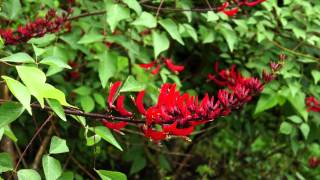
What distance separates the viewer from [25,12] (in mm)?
3031

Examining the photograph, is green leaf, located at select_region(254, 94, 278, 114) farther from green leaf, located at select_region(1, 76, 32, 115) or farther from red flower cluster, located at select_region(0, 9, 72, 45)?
green leaf, located at select_region(1, 76, 32, 115)

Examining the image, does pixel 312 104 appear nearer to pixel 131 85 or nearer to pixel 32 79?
pixel 131 85

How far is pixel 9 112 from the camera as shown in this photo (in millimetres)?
1358

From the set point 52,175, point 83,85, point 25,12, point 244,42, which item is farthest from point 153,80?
point 52,175

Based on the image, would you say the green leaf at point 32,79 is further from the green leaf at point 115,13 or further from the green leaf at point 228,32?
the green leaf at point 228,32

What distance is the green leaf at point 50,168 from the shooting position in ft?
4.90

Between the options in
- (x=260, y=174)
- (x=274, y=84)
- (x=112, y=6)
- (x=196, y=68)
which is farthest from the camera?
(x=260, y=174)

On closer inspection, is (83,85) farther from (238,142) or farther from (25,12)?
(238,142)

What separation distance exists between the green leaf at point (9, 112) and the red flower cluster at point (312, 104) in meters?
1.85

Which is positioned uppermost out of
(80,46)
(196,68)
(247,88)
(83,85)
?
(247,88)

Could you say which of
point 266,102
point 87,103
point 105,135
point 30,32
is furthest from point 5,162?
point 266,102

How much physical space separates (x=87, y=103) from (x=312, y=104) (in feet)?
3.96

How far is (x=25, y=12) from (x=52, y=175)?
175 centimetres

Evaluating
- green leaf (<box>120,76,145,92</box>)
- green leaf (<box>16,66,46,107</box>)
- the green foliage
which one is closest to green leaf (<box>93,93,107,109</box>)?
the green foliage
